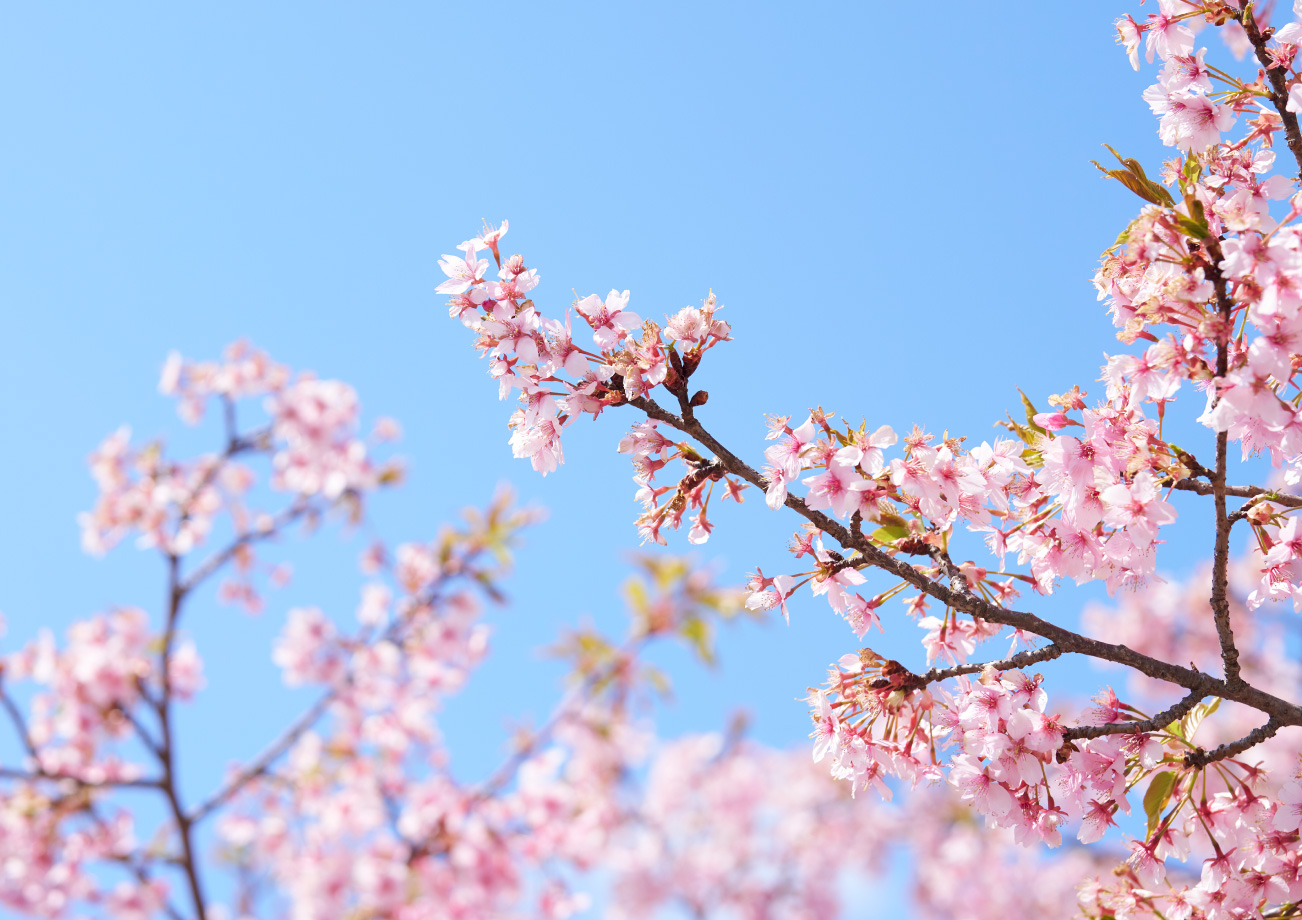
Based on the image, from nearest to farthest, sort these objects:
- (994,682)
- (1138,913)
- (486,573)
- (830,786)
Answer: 1. (994,682)
2. (1138,913)
3. (486,573)
4. (830,786)

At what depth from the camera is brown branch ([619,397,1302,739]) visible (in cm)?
195

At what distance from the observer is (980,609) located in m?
1.97

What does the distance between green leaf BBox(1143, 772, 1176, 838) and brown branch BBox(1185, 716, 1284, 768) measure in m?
0.06

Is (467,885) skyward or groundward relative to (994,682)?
skyward

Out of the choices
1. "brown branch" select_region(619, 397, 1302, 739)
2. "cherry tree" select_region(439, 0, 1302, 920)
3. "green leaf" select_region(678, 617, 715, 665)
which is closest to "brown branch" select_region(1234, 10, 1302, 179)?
"cherry tree" select_region(439, 0, 1302, 920)

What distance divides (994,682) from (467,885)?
7464 mm

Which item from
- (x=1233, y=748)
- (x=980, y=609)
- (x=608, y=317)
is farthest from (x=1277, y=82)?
(x=608, y=317)

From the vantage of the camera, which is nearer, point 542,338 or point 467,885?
point 542,338

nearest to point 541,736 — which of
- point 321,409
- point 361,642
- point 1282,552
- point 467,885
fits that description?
point 361,642

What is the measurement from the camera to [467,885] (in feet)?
26.7

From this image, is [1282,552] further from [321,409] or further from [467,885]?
[467,885]

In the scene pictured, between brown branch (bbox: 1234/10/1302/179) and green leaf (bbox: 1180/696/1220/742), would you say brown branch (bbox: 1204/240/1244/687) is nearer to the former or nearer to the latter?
green leaf (bbox: 1180/696/1220/742)

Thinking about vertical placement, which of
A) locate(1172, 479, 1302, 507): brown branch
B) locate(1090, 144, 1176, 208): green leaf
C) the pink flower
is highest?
the pink flower

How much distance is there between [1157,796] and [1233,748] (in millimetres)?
218
